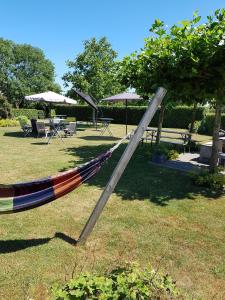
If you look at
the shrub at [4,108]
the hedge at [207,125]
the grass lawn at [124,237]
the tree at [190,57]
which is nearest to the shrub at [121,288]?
the grass lawn at [124,237]

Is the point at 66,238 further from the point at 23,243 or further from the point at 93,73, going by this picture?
the point at 93,73

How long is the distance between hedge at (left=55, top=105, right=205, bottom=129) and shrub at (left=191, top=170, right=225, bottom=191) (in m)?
15.5

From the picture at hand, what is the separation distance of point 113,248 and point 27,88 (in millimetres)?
54194

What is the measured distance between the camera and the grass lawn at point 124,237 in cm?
364

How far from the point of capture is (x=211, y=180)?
7.52 meters

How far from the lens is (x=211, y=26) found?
6.33 metres

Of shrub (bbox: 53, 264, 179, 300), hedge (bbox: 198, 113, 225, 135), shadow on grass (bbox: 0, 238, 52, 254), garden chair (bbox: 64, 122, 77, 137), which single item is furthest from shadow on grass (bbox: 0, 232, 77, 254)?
hedge (bbox: 198, 113, 225, 135)

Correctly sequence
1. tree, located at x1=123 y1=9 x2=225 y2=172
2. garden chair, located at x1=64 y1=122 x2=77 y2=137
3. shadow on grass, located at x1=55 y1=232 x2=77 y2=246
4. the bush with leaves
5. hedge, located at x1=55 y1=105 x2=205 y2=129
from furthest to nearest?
hedge, located at x1=55 y1=105 x2=205 y2=129
garden chair, located at x1=64 y1=122 x2=77 y2=137
the bush with leaves
tree, located at x1=123 y1=9 x2=225 y2=172
shadow on grass, located at x1=55 y1=232 x2=77 y2=246

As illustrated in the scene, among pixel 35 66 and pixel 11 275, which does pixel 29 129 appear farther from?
pixel 35 66

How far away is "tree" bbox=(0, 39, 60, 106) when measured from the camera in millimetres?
53075

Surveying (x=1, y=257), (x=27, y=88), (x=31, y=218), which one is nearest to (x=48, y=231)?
(x=31, y=218)

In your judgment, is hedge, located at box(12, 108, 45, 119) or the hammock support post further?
hedge, located at box(12, 108, 45, 119)

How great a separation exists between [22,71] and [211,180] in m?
59.4

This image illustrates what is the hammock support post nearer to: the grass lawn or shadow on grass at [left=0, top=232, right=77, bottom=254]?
shadow on grass at [left=0, top=232, right=77, bottom=254]
